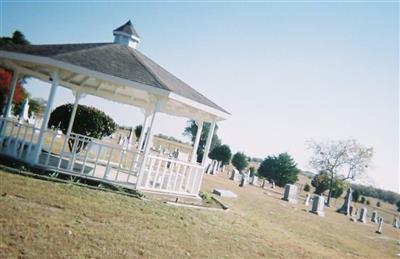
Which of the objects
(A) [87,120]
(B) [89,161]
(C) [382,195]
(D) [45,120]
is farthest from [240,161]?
(C) [382,195]

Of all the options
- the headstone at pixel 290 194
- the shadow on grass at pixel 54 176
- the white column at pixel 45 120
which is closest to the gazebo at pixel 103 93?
the white column at pixel 45 120

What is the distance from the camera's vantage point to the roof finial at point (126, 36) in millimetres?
13562

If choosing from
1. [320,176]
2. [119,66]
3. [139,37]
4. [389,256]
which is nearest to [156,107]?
[119,66]

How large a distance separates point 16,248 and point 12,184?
3.61m

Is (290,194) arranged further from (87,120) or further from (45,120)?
(45,120)

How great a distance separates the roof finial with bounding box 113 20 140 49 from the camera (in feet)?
44.5

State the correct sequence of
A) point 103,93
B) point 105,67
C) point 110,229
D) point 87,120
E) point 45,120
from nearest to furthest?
1. point 110,229
2. point 45,120
3. point 105,67
4. point 103,93
5. point 87,120

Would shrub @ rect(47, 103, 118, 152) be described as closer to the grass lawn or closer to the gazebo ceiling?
the gazebo ceiling

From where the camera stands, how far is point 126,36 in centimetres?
1358

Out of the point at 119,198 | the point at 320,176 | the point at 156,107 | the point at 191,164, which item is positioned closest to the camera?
the point at 119,198

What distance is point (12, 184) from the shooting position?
7145mm

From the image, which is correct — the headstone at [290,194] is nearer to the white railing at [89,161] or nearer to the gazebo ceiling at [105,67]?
the white railing at [89,161]

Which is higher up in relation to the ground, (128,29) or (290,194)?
(128,29)

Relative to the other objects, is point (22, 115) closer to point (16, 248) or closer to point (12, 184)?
point (12, 184)
